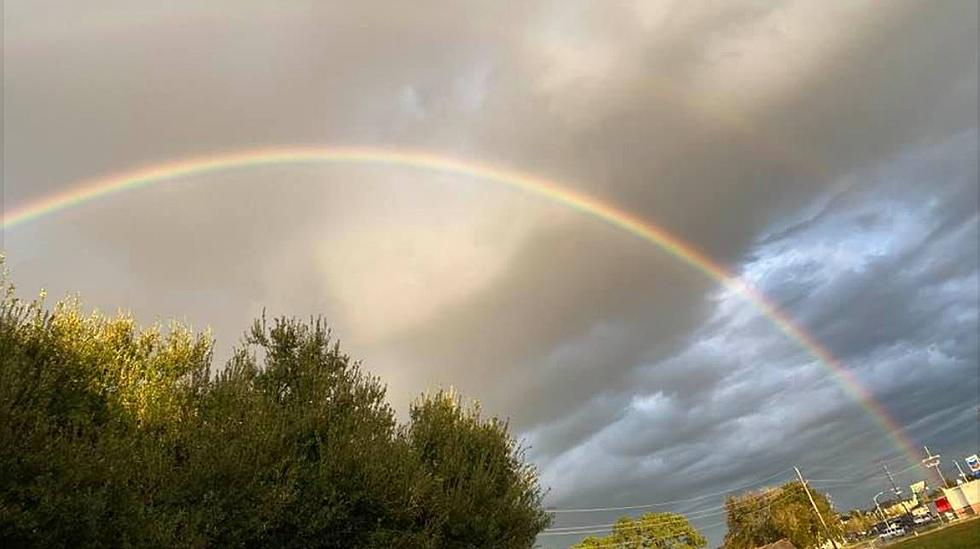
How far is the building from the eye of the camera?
122 meters

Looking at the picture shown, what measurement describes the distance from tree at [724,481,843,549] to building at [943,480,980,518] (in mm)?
23834

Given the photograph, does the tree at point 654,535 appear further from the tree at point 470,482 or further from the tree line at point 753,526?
the tree at point 470,482

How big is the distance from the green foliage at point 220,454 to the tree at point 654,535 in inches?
3448

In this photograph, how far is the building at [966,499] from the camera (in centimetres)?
12244

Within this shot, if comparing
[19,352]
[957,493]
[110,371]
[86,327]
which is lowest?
[957,493]

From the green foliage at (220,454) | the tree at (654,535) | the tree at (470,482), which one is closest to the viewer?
the green foliage at (220,454)

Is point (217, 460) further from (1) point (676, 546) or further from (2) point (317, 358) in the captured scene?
(1) point (676, 546)

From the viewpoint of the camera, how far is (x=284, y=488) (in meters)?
16.3

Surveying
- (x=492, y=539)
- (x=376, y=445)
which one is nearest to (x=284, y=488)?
(x=376, y=445)

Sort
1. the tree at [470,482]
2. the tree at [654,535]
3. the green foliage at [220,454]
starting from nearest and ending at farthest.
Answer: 1. the green foliage at [220,454]
2. the tree at [470,482]
3. the tree at [654,535]

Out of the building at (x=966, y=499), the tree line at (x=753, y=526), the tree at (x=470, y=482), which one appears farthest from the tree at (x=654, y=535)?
the tree at (x=470, y=482)

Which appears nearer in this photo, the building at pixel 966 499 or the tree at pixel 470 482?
the tree at pixel 470 482

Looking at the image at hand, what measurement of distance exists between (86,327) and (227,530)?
837 cm

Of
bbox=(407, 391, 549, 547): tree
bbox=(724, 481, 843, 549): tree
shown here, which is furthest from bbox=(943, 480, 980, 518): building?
bbox=(407, 391, 549, 547): tree
